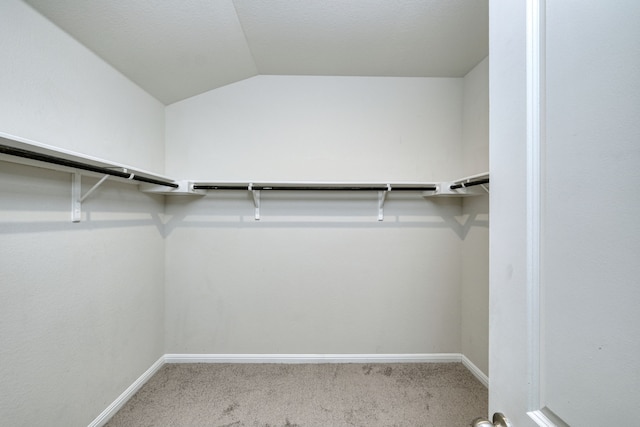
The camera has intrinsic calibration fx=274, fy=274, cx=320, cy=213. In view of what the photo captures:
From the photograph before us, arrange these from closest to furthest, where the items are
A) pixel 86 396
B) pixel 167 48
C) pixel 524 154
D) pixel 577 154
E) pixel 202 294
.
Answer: pixel 577 154, pixel 524 154, pixel 86 396, pixel 167 48, pixel 202 294

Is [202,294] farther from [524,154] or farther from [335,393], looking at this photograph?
[524,154]

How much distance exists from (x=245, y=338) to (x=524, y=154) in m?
2.36

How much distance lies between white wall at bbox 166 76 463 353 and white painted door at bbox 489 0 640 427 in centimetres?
175

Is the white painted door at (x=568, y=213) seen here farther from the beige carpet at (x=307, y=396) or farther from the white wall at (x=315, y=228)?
the white wall at (x=315, y=228)

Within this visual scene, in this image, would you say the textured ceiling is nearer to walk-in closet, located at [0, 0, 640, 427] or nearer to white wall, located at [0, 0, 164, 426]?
walk-in closet, located at [0, 0, 640, 427]

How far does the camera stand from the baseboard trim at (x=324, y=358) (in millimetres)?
2277

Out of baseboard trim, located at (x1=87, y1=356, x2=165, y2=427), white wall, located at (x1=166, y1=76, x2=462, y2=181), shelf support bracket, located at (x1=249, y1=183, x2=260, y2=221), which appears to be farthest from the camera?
white wall, located at (x1=166, y1=76, x2=462, y2=181)

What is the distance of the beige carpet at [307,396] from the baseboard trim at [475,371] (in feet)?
0.16

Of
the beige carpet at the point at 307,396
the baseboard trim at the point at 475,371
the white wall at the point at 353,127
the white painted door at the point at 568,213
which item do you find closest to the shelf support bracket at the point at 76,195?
the white wall at the point at 353,127

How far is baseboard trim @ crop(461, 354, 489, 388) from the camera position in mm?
1989

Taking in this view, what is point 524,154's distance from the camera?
19.9 inches

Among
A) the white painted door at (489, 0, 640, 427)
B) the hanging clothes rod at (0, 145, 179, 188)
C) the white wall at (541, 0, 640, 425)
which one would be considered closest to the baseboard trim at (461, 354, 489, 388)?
the white painted door at (489, 0, 640, 427)

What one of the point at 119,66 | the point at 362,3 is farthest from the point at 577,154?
the point at 119,66

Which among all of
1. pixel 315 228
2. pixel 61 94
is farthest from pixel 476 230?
pixel 61 94
